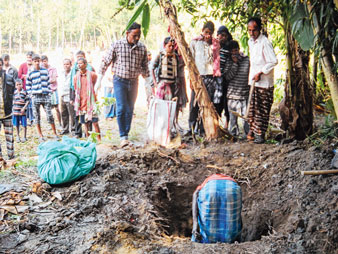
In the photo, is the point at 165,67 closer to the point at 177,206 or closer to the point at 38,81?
the point at 177,206

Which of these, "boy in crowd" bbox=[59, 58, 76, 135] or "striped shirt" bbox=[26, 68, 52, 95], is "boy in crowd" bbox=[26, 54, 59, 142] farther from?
"boy in crowd" bbox=[59, 58, 76, 135]

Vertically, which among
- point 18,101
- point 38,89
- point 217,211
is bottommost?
point 217,211

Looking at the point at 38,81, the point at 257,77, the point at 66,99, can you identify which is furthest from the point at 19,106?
the point at 257,77

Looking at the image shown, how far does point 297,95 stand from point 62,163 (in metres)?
3.68

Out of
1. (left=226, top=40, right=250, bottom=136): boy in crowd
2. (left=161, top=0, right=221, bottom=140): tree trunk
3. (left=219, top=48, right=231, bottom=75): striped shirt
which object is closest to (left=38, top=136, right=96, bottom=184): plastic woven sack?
(left=161, top=0, right=221, bottom=140): tree trunk

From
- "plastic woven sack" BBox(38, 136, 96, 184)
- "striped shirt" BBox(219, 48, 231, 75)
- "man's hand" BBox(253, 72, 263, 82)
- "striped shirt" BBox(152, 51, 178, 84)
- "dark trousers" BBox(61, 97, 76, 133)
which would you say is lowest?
"plastic woven sack" BBox(38, 136, 96, 184)

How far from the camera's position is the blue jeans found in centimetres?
564

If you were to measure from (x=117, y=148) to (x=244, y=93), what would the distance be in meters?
2.58

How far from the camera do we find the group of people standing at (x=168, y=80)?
5355 millimetres

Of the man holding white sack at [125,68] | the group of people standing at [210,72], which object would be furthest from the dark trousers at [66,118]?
the group of people standing at [210,72]

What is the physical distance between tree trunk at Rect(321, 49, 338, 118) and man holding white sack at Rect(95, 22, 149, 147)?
129 inches

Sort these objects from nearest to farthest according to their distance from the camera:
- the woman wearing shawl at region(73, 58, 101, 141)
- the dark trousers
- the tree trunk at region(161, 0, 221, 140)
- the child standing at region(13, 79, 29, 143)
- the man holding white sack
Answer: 1. the tree trunk at region(161, 0, 221, 140)
2. the man holding white sack
3. the woman wearing shawl at region(73, 58, 101, 141)
4. the child standing at region(13, 79, 29, 143)
5. the dark trousers

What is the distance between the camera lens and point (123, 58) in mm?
5566

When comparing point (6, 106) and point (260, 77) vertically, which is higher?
point (260, 77)
